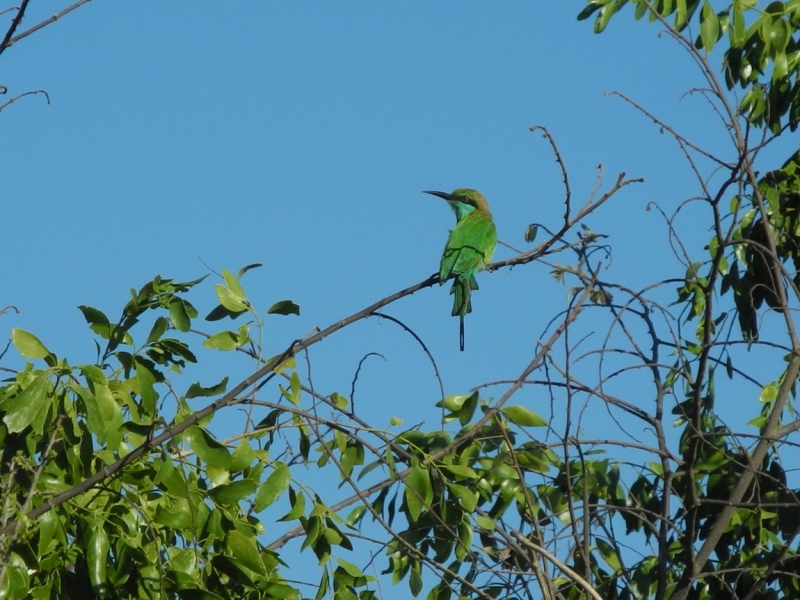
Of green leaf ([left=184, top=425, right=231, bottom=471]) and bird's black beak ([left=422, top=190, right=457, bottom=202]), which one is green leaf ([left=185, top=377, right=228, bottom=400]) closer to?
green leaf ([left=184, top=425, right=231, bottom=471])

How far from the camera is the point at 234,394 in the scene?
3.07 m

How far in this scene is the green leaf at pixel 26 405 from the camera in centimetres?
270

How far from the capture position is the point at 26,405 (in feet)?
8.91

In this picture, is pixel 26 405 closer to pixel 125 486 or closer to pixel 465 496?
pixel 125 486

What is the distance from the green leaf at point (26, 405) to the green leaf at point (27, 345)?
0.39ft

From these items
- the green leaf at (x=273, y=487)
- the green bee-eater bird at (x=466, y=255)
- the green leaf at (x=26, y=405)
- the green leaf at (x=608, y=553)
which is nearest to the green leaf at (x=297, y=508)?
the green leaf at (x=273, y=487)

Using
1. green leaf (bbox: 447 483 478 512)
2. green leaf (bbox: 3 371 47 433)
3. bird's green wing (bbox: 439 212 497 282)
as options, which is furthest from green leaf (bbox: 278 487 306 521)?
bird's green wing (bbox: 439 212 497 282)

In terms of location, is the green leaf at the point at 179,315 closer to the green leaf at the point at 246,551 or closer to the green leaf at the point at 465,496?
the green leaf at the point at 246,551

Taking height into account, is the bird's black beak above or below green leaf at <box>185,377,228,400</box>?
above

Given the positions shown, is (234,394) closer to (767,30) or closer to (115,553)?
(115,553)

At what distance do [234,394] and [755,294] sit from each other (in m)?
3.09

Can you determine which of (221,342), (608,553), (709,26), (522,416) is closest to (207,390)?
(221,342)

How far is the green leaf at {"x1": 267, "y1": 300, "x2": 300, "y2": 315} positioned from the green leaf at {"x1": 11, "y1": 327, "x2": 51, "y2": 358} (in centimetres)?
66

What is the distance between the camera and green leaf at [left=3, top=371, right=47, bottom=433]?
2.70m
